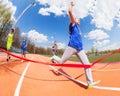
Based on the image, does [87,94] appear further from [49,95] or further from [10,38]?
[10,38]

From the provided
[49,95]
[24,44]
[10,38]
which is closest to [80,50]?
[49,95]

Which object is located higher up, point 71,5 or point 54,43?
point 71,5

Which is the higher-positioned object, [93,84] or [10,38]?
[10,38]

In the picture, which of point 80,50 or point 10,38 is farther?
point 10,38

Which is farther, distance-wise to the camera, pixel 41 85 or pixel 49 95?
pixel 41 85

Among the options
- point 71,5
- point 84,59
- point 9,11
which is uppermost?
point 9,11

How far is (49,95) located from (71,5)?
239cm

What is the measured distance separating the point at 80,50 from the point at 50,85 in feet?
4.07

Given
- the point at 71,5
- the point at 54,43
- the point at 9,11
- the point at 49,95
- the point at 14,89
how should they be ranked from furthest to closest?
the point at 9,11
the point at 54,43
the point at 71,5
the point at 14,89
the point at 49,95

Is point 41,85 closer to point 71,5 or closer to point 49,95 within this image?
point 49,95

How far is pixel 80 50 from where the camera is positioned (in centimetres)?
714

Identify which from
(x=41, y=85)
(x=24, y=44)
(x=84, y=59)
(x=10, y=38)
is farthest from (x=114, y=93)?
(x=24, y=44)

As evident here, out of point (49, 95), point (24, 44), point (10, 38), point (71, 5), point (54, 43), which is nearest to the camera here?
point (49, 95)

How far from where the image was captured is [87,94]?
19.7 feet
